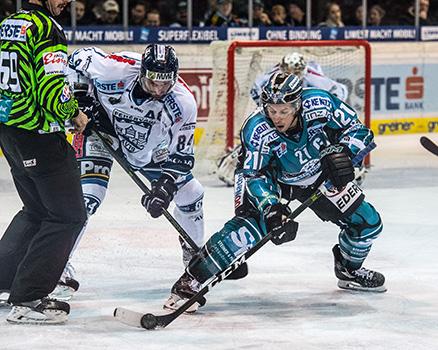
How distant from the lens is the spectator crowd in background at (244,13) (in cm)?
939

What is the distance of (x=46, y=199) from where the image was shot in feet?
13.7

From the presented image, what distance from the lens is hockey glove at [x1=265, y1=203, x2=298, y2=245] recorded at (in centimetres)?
429

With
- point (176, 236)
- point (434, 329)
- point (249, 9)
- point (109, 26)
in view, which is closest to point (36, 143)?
point (434, 329)

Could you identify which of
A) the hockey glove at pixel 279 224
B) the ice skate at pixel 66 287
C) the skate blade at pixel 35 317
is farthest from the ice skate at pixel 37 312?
the hockey glove at pixel 279 224

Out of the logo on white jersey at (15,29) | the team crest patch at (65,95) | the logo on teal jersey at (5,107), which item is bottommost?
the logo on teal jersey at (5,107)

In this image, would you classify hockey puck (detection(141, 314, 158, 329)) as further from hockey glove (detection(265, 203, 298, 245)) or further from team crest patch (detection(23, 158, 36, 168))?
team crest patch (detection(23, 158, 36, 168))

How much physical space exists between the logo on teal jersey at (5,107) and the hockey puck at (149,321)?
84cm

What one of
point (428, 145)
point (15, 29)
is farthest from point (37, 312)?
point (428, 145)

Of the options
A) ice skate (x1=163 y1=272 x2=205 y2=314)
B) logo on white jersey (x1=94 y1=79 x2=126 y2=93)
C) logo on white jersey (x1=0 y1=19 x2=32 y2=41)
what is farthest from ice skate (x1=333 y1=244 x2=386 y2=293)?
logo on white jersey (x1=0 y1=19 x2=32 y2=41)

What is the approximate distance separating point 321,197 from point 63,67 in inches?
47.5

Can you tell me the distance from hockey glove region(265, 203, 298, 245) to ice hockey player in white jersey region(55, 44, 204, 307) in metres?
0.49

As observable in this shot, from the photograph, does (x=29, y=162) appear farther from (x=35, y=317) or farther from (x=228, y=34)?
(x=228, y=34)

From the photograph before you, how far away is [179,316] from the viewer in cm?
438

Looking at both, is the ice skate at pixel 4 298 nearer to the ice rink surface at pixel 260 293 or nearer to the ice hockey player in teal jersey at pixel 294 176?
the ice rink surface at pixel 260 293
